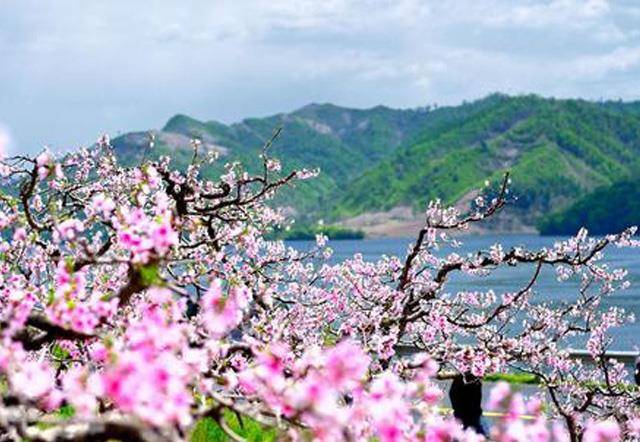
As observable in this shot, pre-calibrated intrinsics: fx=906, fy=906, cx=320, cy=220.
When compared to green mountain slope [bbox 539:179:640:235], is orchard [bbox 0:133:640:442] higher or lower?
higher

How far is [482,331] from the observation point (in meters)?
12.8

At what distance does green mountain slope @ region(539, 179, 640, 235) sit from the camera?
164625mm

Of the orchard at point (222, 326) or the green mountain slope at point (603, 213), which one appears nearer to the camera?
the orchard at point (222, 326)

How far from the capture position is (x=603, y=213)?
553 ft

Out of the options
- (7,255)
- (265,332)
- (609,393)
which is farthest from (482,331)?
(7,255)

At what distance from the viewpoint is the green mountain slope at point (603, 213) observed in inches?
6481

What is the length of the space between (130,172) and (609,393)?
7.17 meters

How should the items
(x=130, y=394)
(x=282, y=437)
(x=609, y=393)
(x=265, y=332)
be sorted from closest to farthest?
(x=130, y=394) < (x=282, y=437) < (x=265, y=332) < (x=609, y=393)

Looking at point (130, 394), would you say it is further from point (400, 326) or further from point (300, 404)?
point (400, 326)

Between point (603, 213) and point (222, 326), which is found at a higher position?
point (222, 326)

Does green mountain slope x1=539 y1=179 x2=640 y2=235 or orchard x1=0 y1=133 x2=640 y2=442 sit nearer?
orchard x1=0 y1=133 x2=640 y2=442

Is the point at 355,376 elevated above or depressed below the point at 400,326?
above

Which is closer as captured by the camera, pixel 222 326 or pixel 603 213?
pixel 222 326

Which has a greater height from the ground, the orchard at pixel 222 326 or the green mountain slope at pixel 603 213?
the orchard at pixel 222 326
